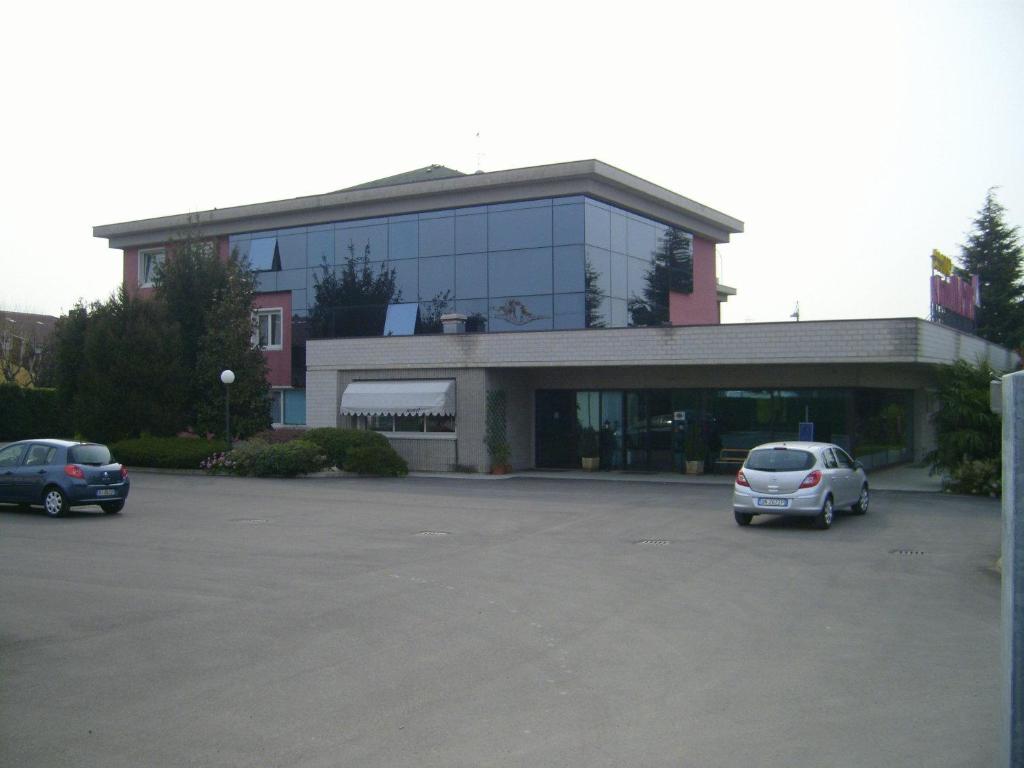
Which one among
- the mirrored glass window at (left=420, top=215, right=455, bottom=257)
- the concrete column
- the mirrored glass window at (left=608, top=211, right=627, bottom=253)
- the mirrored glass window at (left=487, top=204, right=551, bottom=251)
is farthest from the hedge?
the concrete column

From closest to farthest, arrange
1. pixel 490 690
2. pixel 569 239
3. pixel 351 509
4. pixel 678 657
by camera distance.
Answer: pixel 490 690 → pixel 678 657 → pixel 351 509 → pixel 569 239

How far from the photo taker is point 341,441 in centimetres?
3175

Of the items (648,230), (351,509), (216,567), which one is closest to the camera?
(216,567)

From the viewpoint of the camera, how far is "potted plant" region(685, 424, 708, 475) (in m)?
31.1

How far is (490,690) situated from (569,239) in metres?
28.2

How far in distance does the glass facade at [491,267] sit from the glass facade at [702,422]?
10.7ft

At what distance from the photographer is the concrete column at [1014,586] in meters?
4.61

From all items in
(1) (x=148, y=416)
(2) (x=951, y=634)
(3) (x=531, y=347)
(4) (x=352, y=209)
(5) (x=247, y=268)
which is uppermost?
(4) (x=352, y=209)

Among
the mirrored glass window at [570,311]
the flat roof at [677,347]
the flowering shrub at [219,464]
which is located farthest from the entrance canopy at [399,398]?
the mirrored glass window at [570,311]

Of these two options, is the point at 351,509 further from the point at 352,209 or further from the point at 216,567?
the point at 352,209

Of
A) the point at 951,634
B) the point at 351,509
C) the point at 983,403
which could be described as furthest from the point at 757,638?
the point at 983,403

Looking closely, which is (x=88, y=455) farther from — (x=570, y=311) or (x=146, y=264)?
(x=146, y=264)

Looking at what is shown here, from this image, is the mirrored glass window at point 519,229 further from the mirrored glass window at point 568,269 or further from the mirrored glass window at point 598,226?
Result: the mirrored glass window at point 598,226

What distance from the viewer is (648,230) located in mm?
38500
